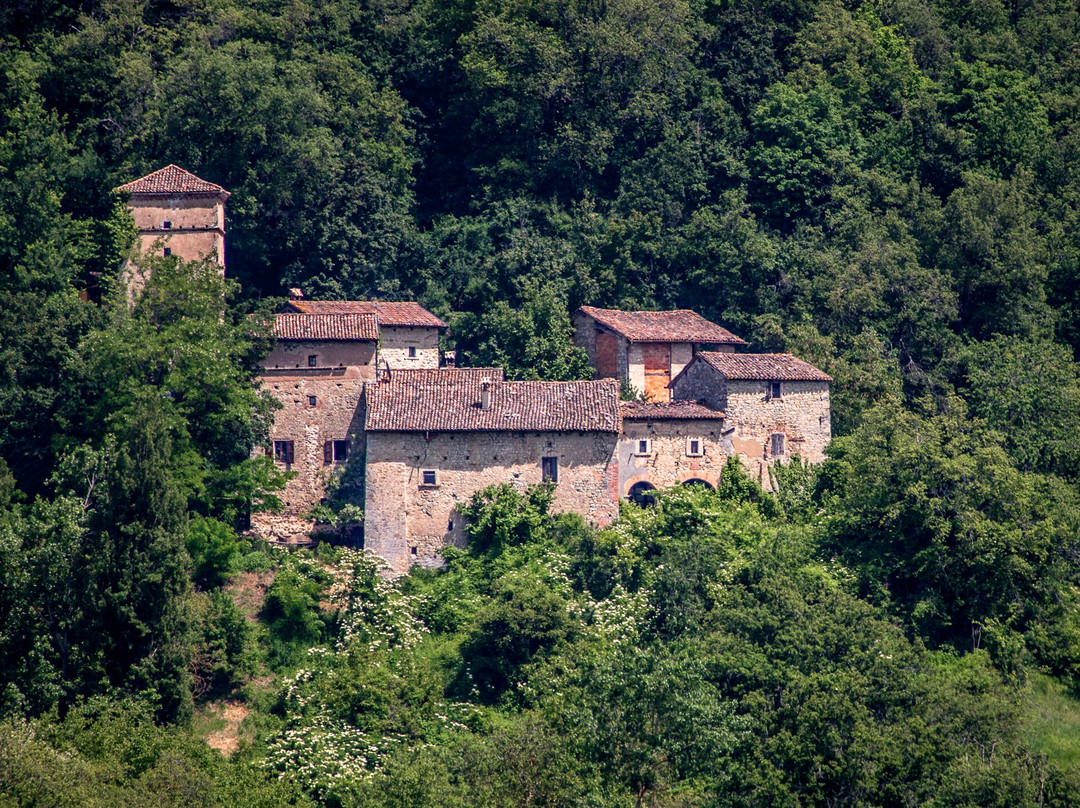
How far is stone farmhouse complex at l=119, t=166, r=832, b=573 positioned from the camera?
4706cm

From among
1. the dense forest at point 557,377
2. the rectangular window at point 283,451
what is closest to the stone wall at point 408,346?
the dense forest at point 557,377

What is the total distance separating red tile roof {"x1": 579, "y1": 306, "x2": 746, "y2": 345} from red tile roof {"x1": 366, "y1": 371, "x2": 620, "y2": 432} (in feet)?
16.9

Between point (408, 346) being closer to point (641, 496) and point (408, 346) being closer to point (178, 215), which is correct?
point (178, 215)

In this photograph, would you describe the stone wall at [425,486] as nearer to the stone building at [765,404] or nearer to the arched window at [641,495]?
the arched window at [641,495]

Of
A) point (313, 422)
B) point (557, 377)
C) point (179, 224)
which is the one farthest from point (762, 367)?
point (179, 224)

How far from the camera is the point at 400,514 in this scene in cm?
4700

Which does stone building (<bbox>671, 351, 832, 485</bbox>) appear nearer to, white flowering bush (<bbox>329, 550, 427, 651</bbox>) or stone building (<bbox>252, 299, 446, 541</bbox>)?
stone building (<bbox>252, 299, 446, 541</bbox>)

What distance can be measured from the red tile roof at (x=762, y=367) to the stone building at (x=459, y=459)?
14.1ft

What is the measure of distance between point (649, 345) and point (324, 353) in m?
10.9

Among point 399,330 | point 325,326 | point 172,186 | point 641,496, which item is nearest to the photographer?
point 641,496

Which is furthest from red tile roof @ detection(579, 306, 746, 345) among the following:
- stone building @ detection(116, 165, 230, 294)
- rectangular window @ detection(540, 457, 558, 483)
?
stone building @ detection(116, 165, 230, 294)

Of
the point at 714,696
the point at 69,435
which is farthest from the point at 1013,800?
the point at 69,435

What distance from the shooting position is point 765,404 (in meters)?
50.0

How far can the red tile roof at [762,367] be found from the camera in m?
49.8
